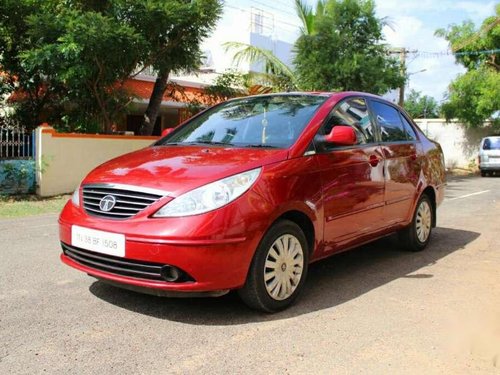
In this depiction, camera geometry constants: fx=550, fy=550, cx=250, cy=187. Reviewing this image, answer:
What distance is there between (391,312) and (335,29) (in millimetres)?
13605

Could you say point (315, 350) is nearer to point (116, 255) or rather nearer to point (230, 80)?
point (116, 255)

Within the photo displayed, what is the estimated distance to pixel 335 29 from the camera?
16500mm

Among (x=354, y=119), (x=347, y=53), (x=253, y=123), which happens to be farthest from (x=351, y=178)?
(x=347, y=53)

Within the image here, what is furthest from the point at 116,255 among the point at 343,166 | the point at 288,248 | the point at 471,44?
the point at 471,44

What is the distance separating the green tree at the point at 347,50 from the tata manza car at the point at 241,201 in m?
11.0

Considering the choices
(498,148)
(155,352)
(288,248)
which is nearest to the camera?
(155,352)

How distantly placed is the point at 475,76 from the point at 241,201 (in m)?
24.1

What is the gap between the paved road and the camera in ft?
10.9

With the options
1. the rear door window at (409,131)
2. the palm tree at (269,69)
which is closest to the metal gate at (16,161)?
the palm tree at (269,69)

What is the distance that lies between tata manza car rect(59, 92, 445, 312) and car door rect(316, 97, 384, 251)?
0.04 ft

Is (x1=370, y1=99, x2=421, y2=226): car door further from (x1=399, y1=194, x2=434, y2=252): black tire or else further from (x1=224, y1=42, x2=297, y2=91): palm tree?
(x1=224, y1=42, x2=297, y2=91): palm tree

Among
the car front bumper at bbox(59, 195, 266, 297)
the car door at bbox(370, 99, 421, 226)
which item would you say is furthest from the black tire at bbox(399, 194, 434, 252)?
the car front bumper at bbox(59, 195, 266, 297)

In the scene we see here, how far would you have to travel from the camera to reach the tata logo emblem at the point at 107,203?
3885mm

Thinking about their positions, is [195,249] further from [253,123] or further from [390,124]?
[390,124]
